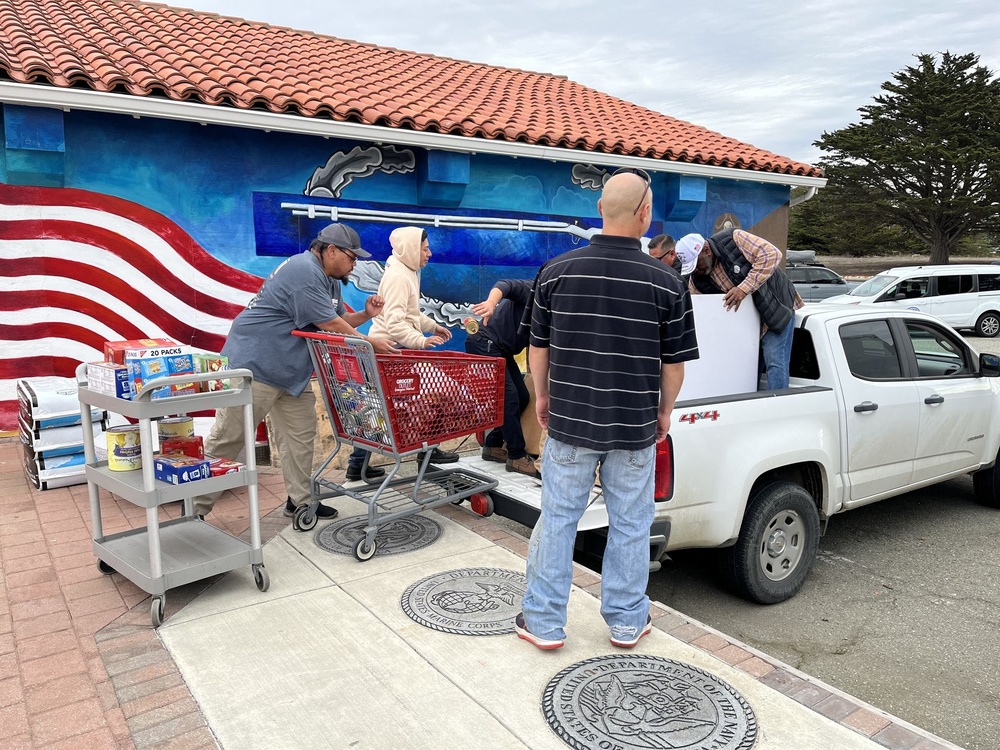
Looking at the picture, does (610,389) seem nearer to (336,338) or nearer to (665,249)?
(336,338)

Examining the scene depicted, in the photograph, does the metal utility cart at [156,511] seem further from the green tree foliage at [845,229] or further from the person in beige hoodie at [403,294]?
the green tree foliage at [845,229]

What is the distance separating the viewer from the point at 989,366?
234 inches

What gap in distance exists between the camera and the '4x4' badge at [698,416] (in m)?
4.17

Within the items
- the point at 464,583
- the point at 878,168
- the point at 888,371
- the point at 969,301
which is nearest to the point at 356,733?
the point at 464,583

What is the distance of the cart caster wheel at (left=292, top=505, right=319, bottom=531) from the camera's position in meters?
5.12

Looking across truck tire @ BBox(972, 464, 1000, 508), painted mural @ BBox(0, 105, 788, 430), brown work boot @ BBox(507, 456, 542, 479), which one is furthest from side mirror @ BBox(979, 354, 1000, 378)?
painted mural @ BBox(0, 105, 788, 430)

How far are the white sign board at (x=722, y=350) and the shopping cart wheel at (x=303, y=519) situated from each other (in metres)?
2.63

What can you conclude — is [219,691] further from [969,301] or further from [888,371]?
[969,301]

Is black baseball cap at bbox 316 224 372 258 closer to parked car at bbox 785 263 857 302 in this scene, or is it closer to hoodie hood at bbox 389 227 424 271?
hoodie hood at bbox 389 227 424 271

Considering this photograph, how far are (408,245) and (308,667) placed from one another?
3.28m

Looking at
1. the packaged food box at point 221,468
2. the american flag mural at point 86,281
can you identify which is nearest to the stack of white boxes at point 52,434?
the american flag mural at point 86,281

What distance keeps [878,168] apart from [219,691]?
154ft

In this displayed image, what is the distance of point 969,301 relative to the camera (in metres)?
19.6

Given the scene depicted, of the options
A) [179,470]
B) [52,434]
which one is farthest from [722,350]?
[52,434]
